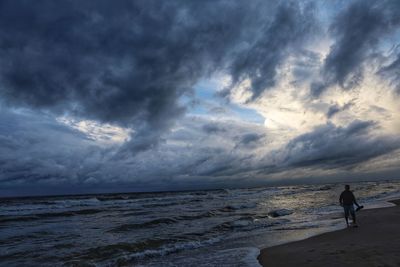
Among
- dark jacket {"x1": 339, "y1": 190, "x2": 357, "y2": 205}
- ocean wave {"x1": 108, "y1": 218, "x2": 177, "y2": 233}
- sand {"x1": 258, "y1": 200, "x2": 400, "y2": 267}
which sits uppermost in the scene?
dark jacket {"x1": 339, "y1": 190, "x2": 357, "y2": 205}

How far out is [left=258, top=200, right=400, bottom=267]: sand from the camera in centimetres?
857

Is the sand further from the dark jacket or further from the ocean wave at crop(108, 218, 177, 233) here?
the ocean wave at crop(108, 218, 177, 233)

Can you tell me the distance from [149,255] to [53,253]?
407 cm

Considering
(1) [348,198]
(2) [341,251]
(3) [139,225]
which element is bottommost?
(2) [341,251]

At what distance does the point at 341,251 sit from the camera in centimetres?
999

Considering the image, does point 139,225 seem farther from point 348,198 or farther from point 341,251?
point 341,251

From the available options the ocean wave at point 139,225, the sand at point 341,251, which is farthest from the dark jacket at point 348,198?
the ocean wave at point 139,225

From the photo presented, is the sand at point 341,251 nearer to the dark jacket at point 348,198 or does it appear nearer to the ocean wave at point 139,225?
the dark jacket at point 348,198

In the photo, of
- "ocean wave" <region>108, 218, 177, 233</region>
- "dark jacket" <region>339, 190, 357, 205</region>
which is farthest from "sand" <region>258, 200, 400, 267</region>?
"ocean wave" <region>108, 218, 177, 233</region>

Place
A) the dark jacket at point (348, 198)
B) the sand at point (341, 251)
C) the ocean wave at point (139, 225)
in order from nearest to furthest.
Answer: the sand at point (341, 251) → the dark jacket at point (348, 198) → the ocean wave at point (139, 225)

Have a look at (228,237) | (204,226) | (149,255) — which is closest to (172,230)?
(204,226)

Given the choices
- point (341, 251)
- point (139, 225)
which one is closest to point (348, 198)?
point (341, 251)

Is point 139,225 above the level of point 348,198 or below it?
below

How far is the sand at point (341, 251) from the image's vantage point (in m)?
8.57
